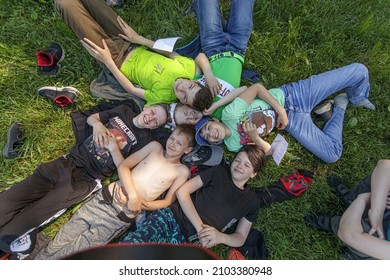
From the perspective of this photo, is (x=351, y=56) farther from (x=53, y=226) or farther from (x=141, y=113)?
(x=53, y=226)

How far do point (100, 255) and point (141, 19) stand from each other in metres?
3.06

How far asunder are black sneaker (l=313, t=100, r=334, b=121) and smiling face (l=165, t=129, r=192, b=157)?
1.66 meters

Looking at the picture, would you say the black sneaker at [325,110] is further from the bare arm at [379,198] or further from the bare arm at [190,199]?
the bare arm at [190,199]

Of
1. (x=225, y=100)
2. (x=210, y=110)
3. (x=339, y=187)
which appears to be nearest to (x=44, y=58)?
(x=210, y=110)

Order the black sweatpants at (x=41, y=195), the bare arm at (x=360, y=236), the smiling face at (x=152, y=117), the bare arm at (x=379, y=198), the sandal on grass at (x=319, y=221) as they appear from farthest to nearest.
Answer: the sandal on grass at (x=319, y=221) < the smiling face at (x=152, y=117) < the black sweatpants at (x=41, y=195) < the bare arm at (x=379, y=198) < the bare arm at (x=360, y=236)

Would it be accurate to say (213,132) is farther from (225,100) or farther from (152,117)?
(152,117)

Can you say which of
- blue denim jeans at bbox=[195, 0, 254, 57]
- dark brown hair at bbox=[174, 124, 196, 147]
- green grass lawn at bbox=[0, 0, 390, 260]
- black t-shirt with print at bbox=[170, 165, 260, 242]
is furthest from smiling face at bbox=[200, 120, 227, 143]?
blue denim jeans at bbox=[195, 0, 254, 57]

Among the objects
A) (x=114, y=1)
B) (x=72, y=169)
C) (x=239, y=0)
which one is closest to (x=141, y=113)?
(x=72, y=169)

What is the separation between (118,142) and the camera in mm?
3424

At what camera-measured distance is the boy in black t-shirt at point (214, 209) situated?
3.23 metres

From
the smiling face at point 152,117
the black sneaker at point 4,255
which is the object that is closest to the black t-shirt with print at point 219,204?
the smiling face at point 152,117

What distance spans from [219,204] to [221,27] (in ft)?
6.75

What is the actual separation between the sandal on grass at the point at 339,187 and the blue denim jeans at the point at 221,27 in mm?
1861

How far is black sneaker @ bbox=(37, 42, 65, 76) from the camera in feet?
11.8
